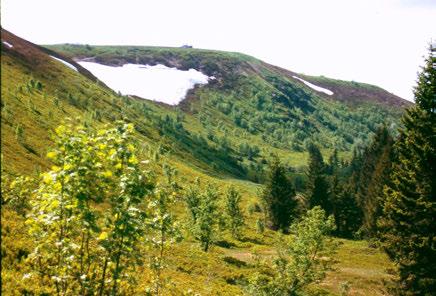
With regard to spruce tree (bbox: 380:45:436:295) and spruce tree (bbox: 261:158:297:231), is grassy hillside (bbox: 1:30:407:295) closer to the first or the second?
spruce tree (bbox: 261:158:297:231)

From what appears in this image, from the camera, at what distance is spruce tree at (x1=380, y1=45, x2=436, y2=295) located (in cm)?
2573

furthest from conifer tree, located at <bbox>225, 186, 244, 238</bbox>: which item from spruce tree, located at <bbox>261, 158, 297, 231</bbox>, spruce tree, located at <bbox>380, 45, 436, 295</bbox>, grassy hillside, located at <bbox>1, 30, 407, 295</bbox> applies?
spruce tree, located at <bbox>380, 45, 436, 295</bbox>

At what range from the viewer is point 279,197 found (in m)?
82.0

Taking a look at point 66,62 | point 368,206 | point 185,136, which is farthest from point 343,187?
point 66,62

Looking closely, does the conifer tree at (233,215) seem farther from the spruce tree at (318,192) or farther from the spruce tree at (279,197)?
the spruce tree at (318,192)

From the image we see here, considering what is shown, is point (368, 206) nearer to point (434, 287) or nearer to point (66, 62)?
point (434, 287)

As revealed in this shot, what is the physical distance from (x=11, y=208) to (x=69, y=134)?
2350cm

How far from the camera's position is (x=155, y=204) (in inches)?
466

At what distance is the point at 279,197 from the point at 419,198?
56.5m

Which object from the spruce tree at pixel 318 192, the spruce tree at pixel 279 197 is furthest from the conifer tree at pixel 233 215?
the spruce tree at pixel 318 192

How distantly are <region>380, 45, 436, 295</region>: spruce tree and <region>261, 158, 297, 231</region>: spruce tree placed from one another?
52567mm

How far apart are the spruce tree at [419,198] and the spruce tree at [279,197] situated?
52567 mm

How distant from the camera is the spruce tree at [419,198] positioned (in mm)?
25734

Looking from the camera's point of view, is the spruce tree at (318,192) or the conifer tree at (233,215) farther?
the spruce tree at (318,192)
